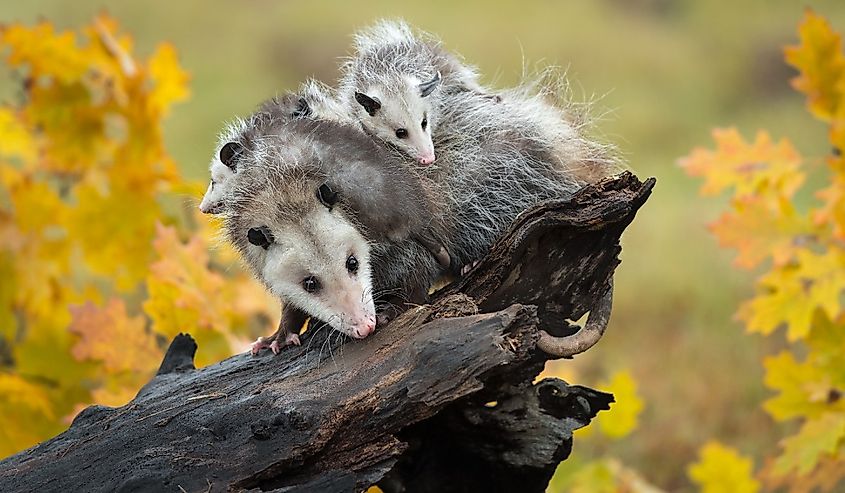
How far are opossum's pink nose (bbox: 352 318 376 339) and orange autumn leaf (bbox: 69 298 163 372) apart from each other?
0.93 m

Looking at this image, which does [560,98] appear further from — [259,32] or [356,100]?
[259,32]

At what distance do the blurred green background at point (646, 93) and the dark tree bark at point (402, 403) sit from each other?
214 centimetres

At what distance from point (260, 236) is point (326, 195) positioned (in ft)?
0.53

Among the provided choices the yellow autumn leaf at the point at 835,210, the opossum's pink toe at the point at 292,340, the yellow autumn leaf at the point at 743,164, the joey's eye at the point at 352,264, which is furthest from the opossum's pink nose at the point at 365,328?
the yellow autumn leaf at the point at 835,210

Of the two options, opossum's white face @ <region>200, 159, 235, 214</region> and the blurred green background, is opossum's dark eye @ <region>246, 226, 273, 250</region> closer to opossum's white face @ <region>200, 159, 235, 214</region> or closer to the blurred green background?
opossum's white face @ <region>200, 159, 235, 214</region>

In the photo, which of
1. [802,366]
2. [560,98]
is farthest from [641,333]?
[560,98]

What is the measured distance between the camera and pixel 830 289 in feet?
8.73

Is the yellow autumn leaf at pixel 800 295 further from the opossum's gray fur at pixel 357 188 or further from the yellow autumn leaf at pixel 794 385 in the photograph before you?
the opossum's gray fur at pixel 357 188

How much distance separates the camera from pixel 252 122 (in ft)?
7.26

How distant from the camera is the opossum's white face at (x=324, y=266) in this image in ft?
6.46

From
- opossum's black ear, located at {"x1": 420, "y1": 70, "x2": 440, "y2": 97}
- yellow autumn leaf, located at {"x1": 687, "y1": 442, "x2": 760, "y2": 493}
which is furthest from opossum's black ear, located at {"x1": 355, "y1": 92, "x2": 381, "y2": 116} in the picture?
yellow autumn leaf, located at {"x1": 687, "y1": 442, "x2": 760, "y2": 493}

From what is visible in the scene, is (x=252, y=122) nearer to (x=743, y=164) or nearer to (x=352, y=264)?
(x=352, y=264)

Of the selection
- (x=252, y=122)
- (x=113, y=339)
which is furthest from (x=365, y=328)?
(x=113, y=339)

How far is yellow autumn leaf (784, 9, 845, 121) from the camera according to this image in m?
2.72
